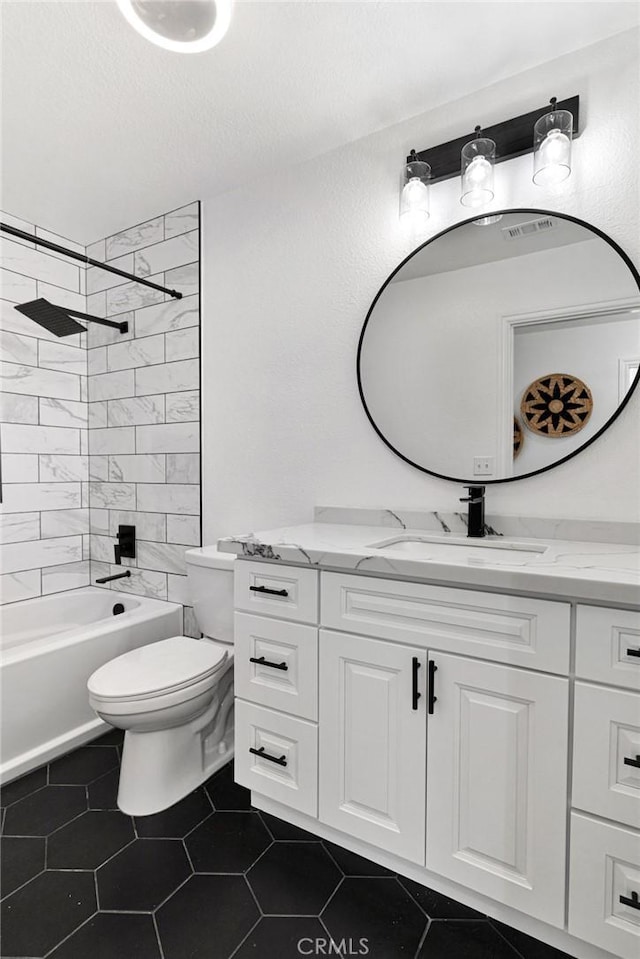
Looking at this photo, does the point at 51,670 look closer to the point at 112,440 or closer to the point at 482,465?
the point at 112,440

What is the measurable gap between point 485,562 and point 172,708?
1105 mm

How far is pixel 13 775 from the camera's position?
179 cm

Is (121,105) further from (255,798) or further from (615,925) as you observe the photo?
(615,925)

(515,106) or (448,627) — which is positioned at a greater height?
(515,106)

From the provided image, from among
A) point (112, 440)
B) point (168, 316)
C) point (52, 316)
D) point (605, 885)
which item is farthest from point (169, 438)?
point (605, 885)

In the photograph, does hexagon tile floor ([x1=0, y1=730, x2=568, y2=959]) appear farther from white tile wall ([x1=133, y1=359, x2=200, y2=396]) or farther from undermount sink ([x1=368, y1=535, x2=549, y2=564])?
white tile wall ([x1=133, y1=359, x2=200, y2=396])

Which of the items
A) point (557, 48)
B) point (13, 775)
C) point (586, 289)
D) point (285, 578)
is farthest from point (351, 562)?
point (557, 48)

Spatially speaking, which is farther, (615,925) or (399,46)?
(399,46)

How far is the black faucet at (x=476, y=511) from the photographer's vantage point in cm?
161

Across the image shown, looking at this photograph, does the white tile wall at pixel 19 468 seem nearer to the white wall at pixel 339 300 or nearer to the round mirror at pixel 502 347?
the white wall at pixel 339 300

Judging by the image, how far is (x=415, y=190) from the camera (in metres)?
1.70

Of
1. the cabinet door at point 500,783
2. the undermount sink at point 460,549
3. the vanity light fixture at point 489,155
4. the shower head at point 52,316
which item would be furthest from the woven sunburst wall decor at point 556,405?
the shower head at point 52,316

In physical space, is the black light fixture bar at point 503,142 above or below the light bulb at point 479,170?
above

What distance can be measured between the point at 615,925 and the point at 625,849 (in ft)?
0.59
